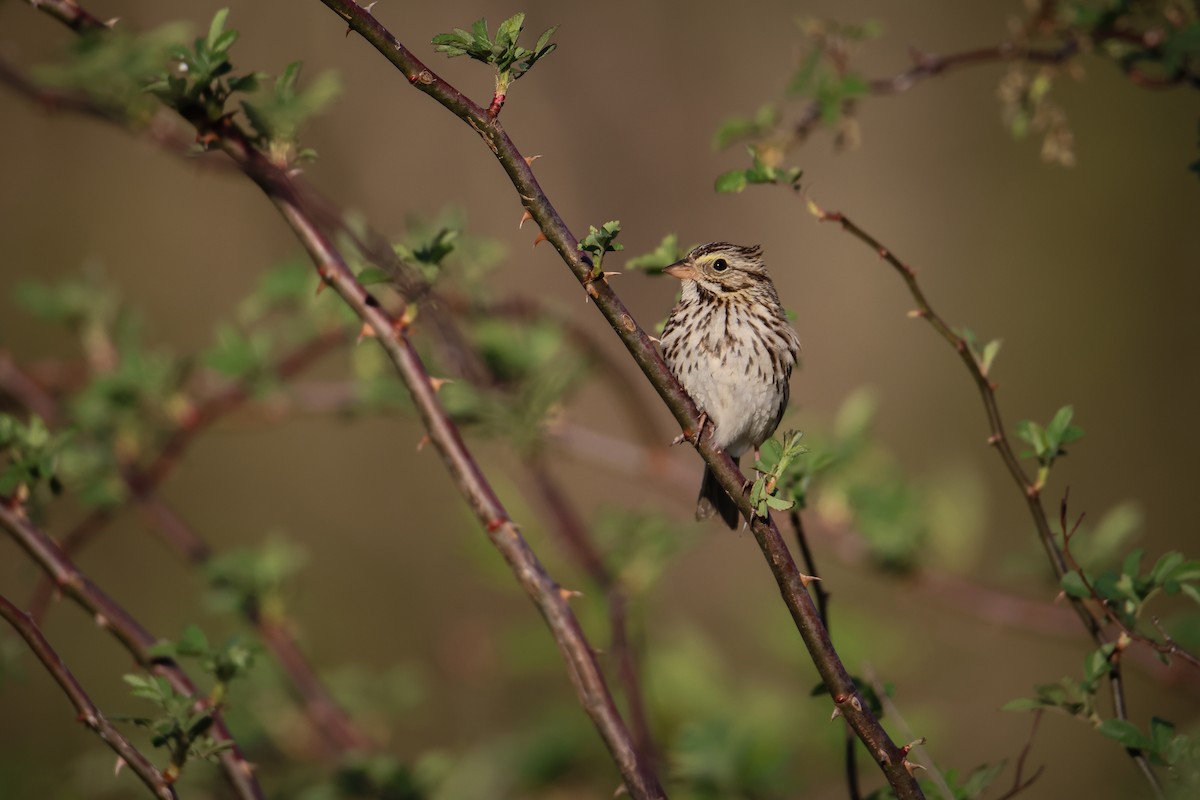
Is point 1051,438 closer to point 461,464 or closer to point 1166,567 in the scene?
point 1166,567

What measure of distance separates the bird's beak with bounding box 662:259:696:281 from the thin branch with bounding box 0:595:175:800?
5.26 ft

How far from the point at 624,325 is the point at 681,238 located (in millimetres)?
5139

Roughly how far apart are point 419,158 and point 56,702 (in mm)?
3842

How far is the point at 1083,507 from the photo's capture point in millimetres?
6902

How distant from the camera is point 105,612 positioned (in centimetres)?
254

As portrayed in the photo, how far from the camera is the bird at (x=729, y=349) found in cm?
374

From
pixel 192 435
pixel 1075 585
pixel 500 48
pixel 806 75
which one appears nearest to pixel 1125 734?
pixel 1075 585

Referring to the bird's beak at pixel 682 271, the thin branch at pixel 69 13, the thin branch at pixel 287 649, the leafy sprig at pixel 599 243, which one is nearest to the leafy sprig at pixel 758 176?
the bird's beak at pixel 682 271

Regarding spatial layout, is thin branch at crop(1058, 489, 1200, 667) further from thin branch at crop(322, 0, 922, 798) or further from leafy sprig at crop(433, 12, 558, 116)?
leafy sprig at crop(433, 12, 558, 116)

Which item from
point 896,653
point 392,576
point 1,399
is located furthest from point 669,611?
point 1,399

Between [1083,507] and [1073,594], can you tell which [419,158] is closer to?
[1083,507]

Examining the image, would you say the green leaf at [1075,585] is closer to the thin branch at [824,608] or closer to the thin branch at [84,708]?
the thin branch at [824,608]

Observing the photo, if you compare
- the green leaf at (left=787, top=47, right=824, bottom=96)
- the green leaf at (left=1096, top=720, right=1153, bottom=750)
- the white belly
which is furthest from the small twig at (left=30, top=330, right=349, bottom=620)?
the green leaf at (left=1096, top=720, right=1153, bottom=750)

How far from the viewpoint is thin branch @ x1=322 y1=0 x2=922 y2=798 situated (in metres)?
1.96
